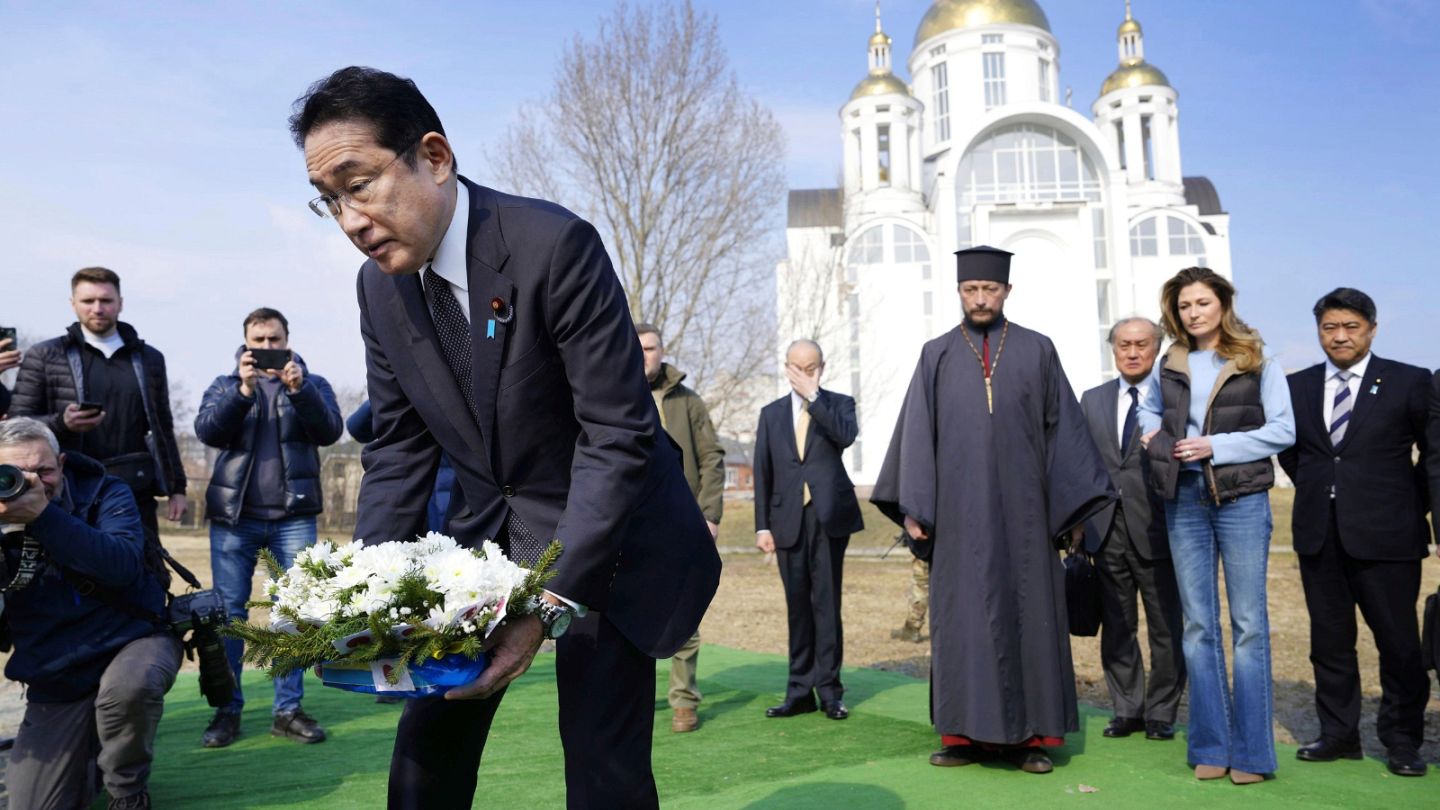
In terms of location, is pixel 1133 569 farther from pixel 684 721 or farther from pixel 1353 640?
pixel 684 721

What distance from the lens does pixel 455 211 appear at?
2.42 meters

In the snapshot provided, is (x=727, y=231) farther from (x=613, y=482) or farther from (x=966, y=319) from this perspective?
(x=613, y=482)

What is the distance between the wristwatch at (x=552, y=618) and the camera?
2.16 metres

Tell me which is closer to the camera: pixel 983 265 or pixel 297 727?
pixel 983 265

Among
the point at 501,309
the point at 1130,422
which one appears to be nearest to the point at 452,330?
the point at 501,309

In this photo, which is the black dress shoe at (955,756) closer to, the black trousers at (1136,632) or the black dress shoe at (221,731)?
the black trousers at (1136,632)

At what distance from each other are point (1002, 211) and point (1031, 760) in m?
41.1

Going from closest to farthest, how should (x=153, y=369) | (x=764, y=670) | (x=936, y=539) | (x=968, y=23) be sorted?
(x=936, y=539) → (x=153, y=369) → (x=764, y=670) → (x=968, y=23)

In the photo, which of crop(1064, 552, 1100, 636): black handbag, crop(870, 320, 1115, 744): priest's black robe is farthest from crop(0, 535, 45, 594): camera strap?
crop(1064, 552, 1100, 636): black handbag

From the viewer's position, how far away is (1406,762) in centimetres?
514

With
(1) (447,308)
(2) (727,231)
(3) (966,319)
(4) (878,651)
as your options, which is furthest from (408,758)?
(2) (727,231)

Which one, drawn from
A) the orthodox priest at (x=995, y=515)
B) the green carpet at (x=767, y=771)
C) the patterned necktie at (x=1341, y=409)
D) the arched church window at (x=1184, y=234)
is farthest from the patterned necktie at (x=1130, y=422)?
the arched church window at (x=1184, y=234)

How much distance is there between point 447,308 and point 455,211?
0.21 meters

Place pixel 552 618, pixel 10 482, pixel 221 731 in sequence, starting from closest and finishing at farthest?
1. pixel 552 618
2. pixel 10 482
3. pixel 221 731
